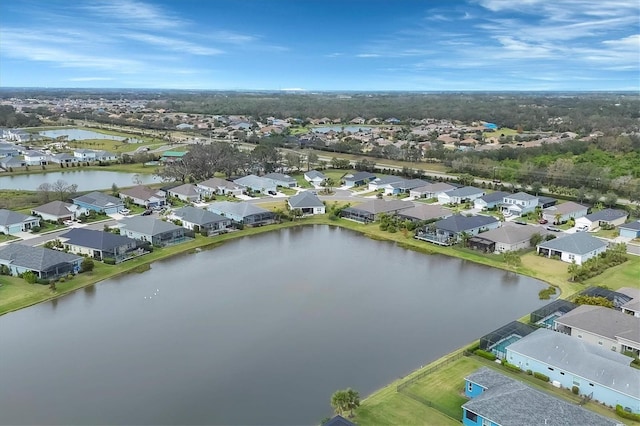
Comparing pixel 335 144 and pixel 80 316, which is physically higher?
pixel 335 144

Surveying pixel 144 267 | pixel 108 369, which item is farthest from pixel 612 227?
pixel 108 369

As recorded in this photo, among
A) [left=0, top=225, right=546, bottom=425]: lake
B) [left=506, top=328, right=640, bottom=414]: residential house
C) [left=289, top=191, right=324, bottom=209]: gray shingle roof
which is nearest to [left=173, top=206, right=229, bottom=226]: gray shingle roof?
[left=0, top=225, right=546, bottom=425]: lake

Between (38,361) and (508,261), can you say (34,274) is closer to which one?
(38,361)

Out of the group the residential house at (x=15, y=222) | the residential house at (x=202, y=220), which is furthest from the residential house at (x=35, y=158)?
the residential house at (x=202, y=220)

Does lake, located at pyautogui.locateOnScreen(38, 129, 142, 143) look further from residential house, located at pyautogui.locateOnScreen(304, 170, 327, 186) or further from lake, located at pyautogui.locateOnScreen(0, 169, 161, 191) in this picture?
residential house, located at pyautogui.locateOnScreen(304, 170, 327, 186)

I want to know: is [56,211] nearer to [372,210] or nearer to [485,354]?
[372,210]

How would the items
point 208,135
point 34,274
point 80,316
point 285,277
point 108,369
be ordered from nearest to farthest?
point 108,369 → point 80,316 → point 34,274 → point 285,277 → point 208,135
